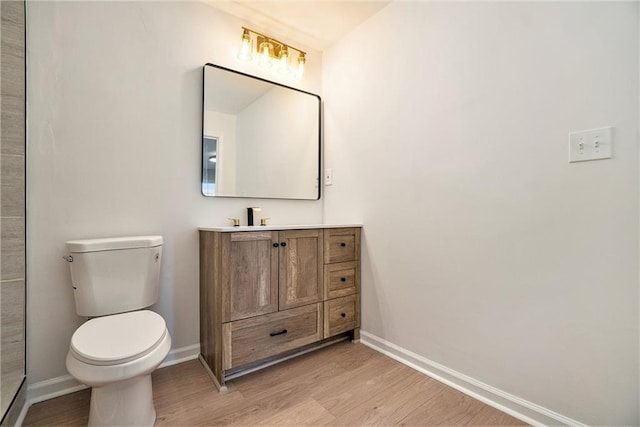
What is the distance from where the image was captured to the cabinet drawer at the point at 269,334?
5.30 feet

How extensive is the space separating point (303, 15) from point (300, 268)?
1.72m

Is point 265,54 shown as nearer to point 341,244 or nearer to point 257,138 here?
point 257,138

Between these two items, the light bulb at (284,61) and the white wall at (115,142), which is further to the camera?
the light bulb at (284,61)

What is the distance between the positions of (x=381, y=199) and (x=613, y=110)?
1170 mm

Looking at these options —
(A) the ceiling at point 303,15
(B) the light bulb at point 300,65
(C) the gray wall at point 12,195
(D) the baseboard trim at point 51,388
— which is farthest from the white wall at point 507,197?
(C) the gray wall at point 12,195

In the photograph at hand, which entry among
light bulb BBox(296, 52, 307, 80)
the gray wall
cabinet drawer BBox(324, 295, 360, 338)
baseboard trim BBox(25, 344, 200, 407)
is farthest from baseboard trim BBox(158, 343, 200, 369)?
light bulb BBox(296, 52, 307, 80)

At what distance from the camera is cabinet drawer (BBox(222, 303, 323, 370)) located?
1614 mm

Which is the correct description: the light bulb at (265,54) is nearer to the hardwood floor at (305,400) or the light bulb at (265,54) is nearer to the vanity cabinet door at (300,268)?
the vanity cabinet door at (300,268)

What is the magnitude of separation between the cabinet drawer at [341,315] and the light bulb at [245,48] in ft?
5.88

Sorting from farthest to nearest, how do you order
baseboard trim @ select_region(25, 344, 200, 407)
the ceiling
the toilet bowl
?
A: the ceiling, baseboard trim @ select_region(25, 344, 200, 407), the toilet bowl

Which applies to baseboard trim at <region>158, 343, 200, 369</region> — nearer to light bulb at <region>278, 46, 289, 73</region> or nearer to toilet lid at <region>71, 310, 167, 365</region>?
toilet lid at <region>71, 310, 167, 365</region>

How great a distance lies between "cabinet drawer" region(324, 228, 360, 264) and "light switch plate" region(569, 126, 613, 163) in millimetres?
1260

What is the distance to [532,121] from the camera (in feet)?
4.42

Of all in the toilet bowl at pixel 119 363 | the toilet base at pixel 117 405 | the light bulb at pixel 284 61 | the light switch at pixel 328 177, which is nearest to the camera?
the toilet bowl at pixel 119 363
